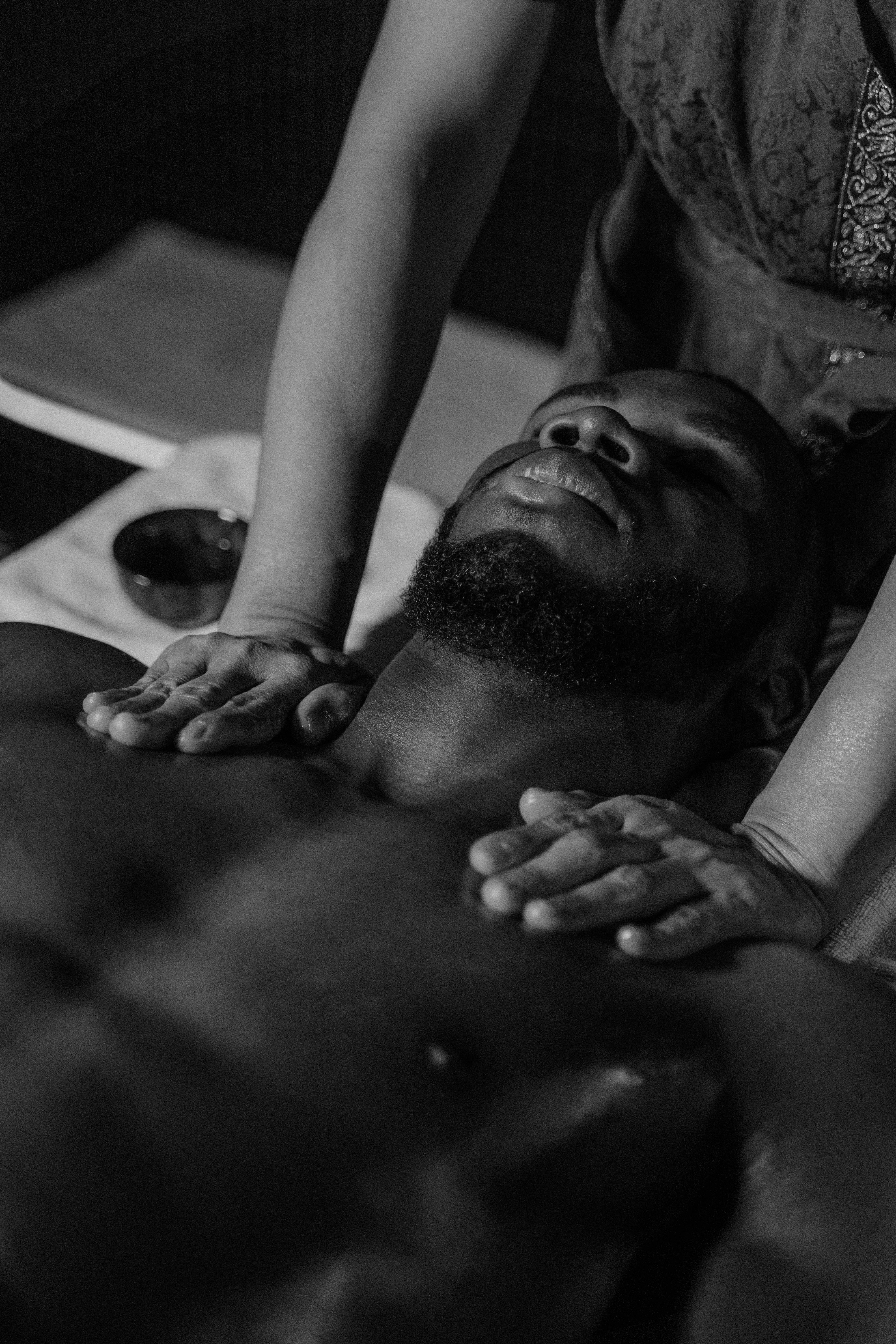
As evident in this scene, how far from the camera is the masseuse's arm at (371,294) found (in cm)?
158

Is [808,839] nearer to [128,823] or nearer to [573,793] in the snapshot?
[573,793]

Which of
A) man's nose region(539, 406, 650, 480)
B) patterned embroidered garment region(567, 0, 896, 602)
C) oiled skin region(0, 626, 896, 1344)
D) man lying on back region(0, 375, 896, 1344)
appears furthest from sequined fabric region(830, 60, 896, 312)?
oiled skin region(0, 626, 896, 1344)

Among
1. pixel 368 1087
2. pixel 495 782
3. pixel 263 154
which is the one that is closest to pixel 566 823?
pixel 495 782

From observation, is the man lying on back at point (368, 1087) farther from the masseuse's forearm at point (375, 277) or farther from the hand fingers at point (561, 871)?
the masseuse's forearm at point (375, 277)

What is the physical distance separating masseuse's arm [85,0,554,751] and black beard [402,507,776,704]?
0.26m

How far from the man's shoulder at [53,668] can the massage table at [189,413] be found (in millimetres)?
436

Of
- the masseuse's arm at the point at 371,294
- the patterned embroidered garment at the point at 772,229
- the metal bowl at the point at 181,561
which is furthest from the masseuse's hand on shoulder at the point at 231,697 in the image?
the patterned embroidered garment at the point at 772,229

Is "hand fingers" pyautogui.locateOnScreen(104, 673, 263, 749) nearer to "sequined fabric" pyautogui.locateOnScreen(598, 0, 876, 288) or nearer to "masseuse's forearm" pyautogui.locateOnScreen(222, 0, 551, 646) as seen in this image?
"masseuse's forearm" pyautogui.locateOnScreen(222, 0, 551, 646)

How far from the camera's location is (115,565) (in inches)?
77.7

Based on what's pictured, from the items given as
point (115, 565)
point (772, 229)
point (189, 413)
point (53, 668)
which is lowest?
point (189, 413)

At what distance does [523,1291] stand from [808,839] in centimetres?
47

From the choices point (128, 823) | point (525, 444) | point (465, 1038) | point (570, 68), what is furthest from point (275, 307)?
point (465, 1038)

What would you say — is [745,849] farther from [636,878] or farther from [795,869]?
[636,878]

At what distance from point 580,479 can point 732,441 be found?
0.71 feet
